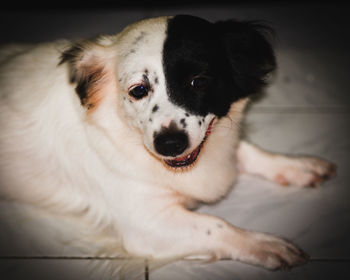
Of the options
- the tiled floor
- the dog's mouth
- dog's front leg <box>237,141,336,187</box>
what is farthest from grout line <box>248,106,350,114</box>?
the dog's mouth

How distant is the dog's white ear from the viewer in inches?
55.8

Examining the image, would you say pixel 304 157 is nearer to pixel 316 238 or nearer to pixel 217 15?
pixel 316 238

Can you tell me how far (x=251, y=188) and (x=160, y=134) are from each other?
76 cm

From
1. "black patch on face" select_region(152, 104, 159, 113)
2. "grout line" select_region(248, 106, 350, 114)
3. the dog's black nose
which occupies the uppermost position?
"black patch on face" select_region(152, 104, 159, 113)

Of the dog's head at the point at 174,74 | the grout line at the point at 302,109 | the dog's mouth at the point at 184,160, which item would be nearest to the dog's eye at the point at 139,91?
the dog's head at the point at 174,74

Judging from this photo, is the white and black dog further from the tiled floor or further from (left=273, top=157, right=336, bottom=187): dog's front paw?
(left=273, top=157, right=336, bottom=187): dog's front paw

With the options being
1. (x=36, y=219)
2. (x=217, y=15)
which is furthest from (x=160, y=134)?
(x=217, y=15)

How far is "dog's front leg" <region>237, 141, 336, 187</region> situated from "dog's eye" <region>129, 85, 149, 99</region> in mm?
740

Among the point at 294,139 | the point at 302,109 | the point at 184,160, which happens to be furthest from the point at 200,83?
the point at 302,109

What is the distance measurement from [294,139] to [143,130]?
44.4 inches

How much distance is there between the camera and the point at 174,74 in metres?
1.27

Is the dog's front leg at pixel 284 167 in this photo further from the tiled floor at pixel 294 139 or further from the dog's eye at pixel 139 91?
the dog's eye at pixel 139 91

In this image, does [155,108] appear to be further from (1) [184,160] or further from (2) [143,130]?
(1) [184,160]

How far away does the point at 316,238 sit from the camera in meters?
1.54
